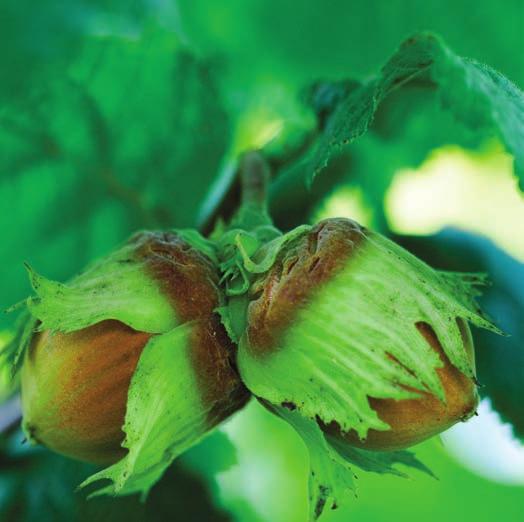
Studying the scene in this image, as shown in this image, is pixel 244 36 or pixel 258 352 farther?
pixel 244 36

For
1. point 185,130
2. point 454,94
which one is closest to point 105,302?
point 454,94

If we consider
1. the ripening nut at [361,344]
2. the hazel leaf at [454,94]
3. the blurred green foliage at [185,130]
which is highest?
the hazel leaf at [454,94]

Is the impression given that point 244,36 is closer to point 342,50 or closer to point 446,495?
point 342,50

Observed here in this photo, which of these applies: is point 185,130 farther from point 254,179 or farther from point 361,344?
point 361,344

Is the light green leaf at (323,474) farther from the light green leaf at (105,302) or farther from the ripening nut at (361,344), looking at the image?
the light green leaf at (105,302)

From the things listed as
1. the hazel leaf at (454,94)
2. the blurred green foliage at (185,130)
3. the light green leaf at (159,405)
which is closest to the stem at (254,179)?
the blurred green foliage at (185,130)

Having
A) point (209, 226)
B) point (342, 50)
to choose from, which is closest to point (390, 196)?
point (342, 50)

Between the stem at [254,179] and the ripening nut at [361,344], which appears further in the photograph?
the stem at [254,179]
